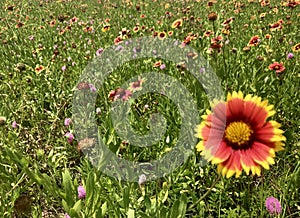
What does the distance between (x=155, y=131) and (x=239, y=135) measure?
0.91 m

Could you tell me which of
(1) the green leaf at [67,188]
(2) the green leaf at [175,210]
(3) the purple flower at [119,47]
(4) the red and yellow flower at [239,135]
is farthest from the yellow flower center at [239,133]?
(3) the purple flower at [119,47]

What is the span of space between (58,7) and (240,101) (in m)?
5.58

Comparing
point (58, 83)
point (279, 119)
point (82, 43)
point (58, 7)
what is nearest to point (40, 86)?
point (58, 83)

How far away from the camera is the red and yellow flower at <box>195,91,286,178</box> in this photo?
0.74m

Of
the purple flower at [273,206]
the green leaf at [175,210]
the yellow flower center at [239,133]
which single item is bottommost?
the green leaf at [175,210]

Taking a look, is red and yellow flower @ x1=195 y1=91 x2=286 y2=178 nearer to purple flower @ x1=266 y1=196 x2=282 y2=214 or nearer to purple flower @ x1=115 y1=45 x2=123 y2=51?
purple flower @ x1=266 y1=196 x2=282 y2=214

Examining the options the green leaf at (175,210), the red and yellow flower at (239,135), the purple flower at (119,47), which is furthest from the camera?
the purple flower at (119,47)

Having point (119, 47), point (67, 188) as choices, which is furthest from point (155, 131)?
point (119, 47)

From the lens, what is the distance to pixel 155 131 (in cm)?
169

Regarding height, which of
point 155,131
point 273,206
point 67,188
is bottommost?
point 67,188

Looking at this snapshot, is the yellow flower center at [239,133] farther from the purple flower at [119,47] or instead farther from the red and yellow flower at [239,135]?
the purple flower at [119,47]

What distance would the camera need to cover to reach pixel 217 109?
2.73 ft

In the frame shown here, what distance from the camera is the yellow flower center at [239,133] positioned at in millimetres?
798

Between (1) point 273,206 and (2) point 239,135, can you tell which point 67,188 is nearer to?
(2) point 239,135
